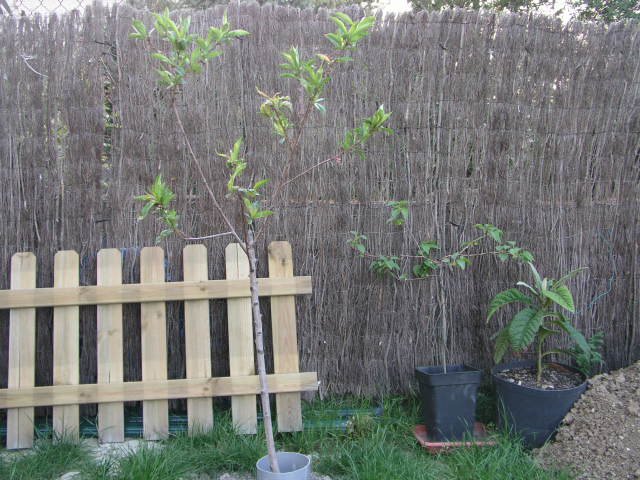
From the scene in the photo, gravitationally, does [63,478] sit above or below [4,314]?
below

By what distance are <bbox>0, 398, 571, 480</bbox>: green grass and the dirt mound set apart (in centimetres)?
12

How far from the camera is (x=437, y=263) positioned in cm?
333

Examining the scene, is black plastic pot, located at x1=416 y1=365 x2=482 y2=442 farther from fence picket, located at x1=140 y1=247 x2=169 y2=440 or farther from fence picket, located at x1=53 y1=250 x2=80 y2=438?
fence picket, located at x1=53 y1=250 x2=80 y2=438

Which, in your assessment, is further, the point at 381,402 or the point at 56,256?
the point at 381,402

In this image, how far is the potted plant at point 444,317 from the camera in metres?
3.00

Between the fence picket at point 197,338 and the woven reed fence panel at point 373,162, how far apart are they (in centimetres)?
17

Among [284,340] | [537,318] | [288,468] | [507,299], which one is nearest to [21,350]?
[284,340]

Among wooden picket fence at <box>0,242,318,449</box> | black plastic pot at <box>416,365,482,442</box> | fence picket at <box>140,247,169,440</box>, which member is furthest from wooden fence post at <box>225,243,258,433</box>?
black plastic pot at <box>416,365,482,442</box>

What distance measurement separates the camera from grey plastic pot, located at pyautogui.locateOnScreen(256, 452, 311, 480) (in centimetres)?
213

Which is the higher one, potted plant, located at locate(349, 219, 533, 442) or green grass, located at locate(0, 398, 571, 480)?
potted plant, located at locate(349, 219, 533, 442)

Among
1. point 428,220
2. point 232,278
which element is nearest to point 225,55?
point 232,278

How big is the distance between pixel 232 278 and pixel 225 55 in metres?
1.28

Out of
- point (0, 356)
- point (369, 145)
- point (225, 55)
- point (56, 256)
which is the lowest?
point (0, 356)

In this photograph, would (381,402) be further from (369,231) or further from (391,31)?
(391,31)
